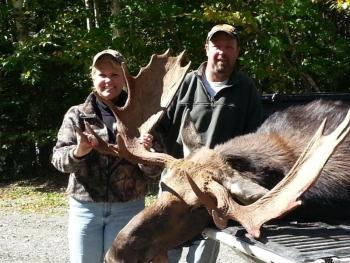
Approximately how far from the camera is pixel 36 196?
527 inches

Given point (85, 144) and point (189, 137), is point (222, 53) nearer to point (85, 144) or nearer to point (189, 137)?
point (189, 137)

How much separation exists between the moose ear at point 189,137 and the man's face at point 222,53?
2.09 feet

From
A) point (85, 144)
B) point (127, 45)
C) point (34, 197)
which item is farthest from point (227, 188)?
point (34, 197)

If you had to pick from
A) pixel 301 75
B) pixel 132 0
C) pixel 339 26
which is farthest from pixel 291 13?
pixel 132 0

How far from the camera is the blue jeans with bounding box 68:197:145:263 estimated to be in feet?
15.8

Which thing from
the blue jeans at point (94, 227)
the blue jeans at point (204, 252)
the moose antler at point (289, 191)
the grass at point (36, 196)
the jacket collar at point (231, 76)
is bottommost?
the grass at point (36, 196)

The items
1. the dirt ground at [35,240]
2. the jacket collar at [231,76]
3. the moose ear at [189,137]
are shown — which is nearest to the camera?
the moose ear at [189,137]

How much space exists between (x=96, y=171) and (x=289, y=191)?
171 centimetres

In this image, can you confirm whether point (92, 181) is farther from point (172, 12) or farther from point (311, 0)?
point (172, 12)

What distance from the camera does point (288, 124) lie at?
474 cm

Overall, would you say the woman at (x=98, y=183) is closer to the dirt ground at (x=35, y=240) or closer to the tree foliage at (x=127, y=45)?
the dirt ground at (x=35, y=240)

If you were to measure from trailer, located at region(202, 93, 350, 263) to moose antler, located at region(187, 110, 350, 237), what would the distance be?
0.08 metres

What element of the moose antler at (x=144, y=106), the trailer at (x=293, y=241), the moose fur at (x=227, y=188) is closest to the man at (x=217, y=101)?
the moose antler at (x=144, y=106)

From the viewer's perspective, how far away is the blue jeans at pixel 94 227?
4816mm
